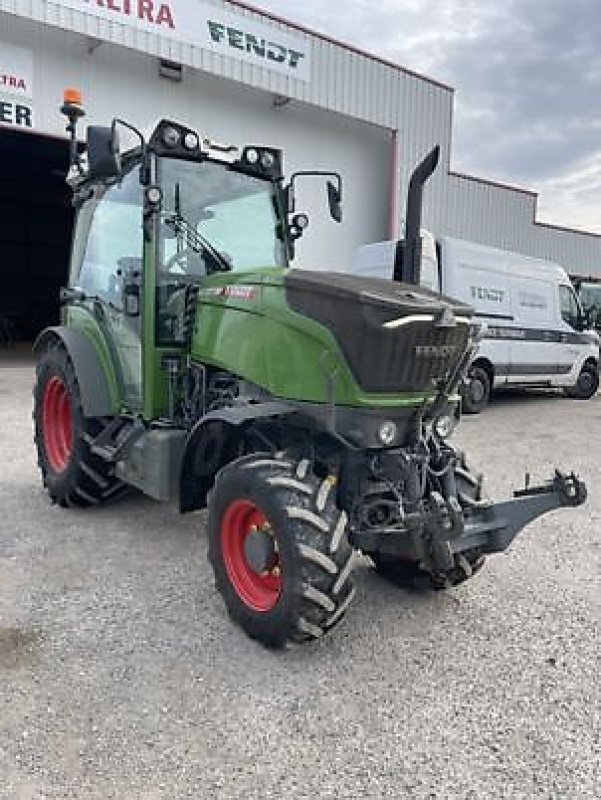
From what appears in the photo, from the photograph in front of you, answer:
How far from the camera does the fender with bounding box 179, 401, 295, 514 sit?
327 cm

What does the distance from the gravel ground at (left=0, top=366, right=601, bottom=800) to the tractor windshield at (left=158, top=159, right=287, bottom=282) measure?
1748mm

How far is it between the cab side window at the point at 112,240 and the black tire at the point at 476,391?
6359mm

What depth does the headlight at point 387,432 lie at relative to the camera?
2984mm

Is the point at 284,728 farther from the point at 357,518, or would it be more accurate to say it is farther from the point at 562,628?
the point at 562,628

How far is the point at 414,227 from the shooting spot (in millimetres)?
3254

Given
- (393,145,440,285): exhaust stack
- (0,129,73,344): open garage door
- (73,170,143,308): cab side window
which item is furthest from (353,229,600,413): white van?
(0,129,73,344): open garage door

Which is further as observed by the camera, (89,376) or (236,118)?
(236,118)

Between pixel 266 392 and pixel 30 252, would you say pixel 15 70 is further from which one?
pixel 30 252

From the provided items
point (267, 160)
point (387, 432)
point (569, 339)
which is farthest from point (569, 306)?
point (387, 432)

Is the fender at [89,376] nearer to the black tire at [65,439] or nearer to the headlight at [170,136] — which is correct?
the black tire at [65,439]

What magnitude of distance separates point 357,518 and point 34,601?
1.70m

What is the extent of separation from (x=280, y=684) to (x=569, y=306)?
10.2 m

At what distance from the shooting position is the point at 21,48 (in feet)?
35.7

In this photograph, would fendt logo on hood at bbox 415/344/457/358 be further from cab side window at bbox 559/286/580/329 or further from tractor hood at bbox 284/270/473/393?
cab side window at bbox 559/286/580/329
